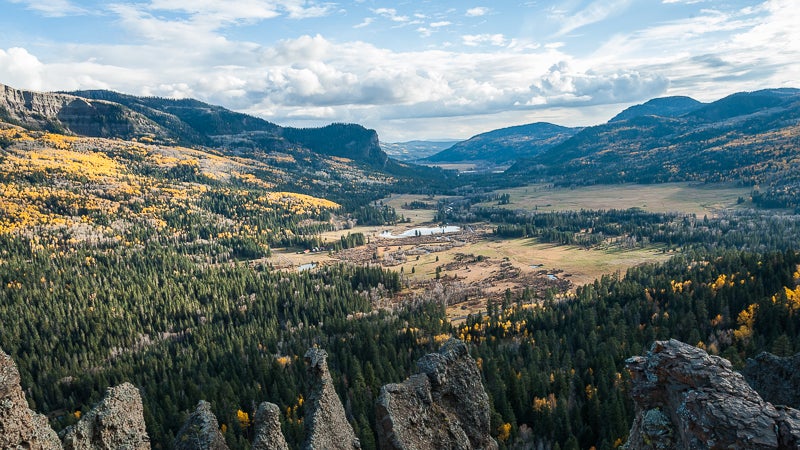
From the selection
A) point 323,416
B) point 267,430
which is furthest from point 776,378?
point 267,430

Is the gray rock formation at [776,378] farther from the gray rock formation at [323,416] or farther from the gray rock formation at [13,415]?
the gray rock formation at [13,415]

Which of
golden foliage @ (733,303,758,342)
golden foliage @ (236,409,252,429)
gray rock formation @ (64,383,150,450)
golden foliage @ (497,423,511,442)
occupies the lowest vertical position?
golden foliage @ (236,409,252,429)

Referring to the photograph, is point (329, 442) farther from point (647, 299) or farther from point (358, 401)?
point (647, 299)

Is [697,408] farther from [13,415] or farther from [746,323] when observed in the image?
[746,323]

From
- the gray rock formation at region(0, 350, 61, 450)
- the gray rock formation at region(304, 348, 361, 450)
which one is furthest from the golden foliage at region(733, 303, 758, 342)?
the gray rock formation at region(0, 350, 61, 450)

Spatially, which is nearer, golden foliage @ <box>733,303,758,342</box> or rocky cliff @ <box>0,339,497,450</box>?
rocky cliff @ <box>0,339,497,450</box>

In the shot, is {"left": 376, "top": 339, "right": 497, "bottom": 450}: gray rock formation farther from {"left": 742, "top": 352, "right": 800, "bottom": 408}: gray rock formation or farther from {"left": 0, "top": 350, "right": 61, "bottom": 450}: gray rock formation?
{"left": 742, "top": 352, "right": 800, "bottom": 408}: gray rock formation
